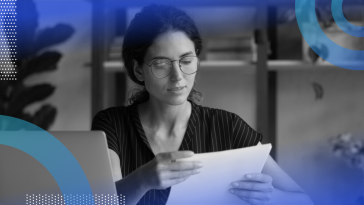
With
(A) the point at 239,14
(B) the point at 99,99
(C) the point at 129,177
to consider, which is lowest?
(B) the point at 99,99

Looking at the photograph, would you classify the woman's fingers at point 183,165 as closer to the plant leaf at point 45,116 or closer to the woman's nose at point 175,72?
the woman's nose at point 175,72

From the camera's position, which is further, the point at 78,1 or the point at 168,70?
the point at 78,1

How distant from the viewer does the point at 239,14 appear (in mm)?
1969

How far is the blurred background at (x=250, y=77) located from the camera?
1803 mm

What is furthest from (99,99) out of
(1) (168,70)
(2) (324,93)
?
(2) (324,93)

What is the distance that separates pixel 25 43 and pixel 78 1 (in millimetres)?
442

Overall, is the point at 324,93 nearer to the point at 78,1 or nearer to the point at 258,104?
the point at 258,104

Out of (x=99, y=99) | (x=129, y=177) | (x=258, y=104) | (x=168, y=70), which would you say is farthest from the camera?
(x=99, y=99)

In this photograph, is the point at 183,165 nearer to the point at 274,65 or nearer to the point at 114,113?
the point at 114,113

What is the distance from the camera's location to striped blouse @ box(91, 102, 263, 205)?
1060 mm

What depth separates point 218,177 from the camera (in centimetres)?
66

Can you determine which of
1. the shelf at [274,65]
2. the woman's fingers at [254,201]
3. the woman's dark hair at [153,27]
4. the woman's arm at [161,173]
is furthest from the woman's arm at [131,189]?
the shelf at [274,65]

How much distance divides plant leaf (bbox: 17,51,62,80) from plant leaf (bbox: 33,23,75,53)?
0.15 feet

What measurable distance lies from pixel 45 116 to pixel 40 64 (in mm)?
285
